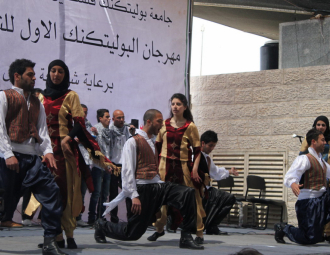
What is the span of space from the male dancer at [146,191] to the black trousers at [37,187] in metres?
1.04

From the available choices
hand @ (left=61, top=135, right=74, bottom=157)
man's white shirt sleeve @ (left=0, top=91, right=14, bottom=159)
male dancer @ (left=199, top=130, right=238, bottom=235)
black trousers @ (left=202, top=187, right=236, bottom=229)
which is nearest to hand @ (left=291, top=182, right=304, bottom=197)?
male dancer @ (left=199, top=130, right=238, bottom=235)

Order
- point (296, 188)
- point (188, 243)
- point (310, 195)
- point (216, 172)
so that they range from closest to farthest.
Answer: point (188, 243) < point (296, 188) < point (310, 195) < point (216, 172)

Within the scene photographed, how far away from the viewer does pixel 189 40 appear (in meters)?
10.4

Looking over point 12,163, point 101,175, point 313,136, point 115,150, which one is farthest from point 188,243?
point 115,150

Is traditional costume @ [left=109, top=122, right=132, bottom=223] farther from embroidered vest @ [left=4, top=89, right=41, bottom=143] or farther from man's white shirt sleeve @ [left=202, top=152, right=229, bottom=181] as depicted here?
embroidered vest @ [left=4, top=89, right=41, bottom=143]

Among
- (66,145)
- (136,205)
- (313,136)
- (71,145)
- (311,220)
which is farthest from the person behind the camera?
(313,136)

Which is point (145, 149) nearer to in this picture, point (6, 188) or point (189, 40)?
point (6, 188)

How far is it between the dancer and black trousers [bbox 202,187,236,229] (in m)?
3.40

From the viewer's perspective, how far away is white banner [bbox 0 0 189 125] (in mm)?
8008

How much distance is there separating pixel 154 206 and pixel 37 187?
1.42 meters

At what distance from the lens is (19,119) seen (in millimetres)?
4539

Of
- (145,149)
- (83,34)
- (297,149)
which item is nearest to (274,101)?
(297,149)

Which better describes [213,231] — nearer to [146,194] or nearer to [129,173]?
[146,194]

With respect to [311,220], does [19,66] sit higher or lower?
higher
